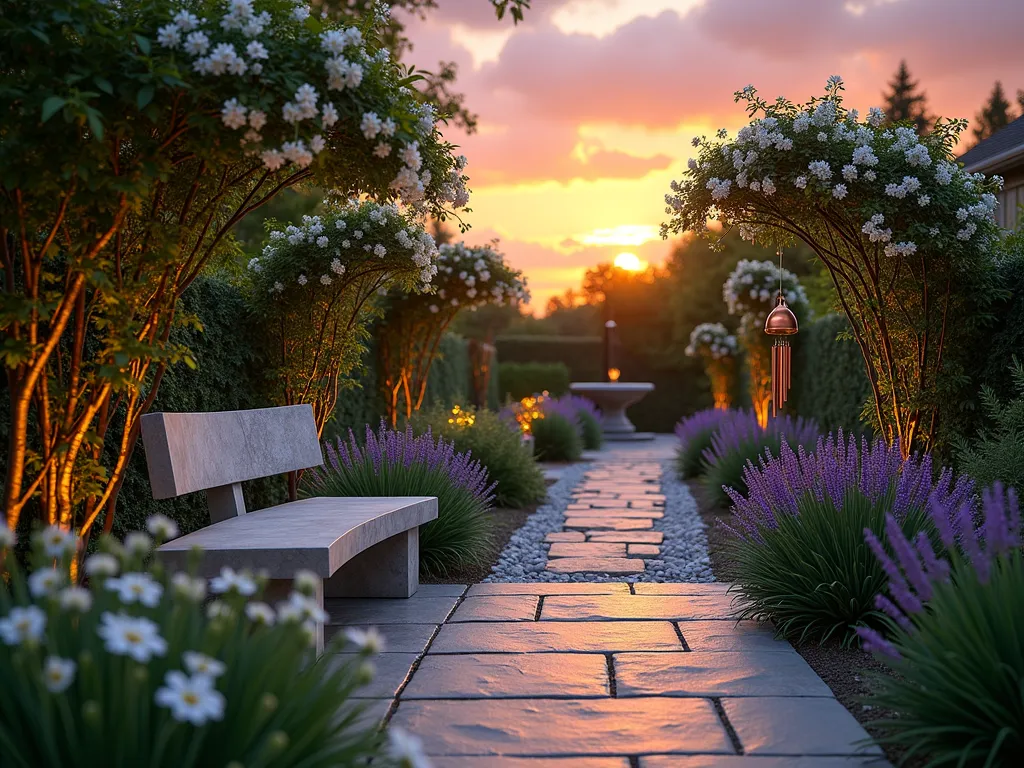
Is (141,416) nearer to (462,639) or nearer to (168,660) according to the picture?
(462,639)

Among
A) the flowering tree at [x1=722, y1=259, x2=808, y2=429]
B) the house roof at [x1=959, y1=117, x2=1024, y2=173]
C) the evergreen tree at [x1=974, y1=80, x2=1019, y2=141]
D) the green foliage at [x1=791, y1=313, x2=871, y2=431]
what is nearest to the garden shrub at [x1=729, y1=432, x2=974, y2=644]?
the green foliage at [x1=791, y1=313, x2=871, y2=431]

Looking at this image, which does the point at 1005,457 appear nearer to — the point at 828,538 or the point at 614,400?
the point at 828,538

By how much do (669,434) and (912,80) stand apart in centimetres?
2169

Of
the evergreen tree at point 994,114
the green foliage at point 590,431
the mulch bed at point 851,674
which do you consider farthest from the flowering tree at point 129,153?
the evergreen tree at point 994,114

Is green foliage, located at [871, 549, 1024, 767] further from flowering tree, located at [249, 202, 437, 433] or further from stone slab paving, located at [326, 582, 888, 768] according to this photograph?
flowering tree, located at [249, 202, 437, 433]

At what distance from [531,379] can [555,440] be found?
874 centimetres

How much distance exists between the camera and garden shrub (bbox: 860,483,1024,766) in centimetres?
214

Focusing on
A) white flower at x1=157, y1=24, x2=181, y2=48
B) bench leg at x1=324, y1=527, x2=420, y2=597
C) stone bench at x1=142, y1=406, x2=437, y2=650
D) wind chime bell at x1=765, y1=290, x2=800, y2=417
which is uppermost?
white flower at x1=157, y1=24, x2=181, y2=48

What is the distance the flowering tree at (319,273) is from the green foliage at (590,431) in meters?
9.36

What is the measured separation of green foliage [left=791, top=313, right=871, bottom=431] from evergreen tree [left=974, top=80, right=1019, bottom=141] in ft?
86.7

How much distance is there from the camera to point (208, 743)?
5.70ft

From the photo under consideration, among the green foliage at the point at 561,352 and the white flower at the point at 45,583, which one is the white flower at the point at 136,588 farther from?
the green foliage at the point at 561,352

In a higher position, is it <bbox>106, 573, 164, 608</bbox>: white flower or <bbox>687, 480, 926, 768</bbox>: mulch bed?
<bbox>106, 573, 164, 608</bbox>: white flower

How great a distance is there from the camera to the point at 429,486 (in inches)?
211
